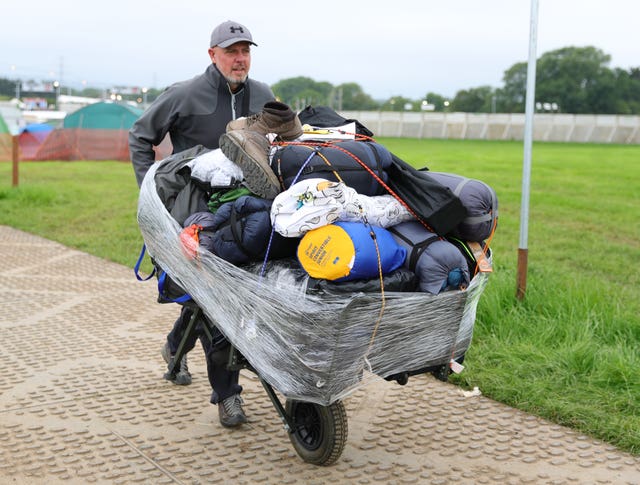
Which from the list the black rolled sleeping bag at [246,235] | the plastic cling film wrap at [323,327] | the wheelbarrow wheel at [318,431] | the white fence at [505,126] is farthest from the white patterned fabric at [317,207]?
the white fence at [505,126]

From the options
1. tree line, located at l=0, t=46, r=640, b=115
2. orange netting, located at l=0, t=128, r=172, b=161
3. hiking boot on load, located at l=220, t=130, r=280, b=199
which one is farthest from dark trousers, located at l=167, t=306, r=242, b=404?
tree line, located at l=0, t=46, r=640, b=115

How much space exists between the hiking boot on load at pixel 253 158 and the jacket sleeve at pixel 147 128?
1054mm

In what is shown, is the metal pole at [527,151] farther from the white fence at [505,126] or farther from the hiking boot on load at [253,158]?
the white fence at [505,126]

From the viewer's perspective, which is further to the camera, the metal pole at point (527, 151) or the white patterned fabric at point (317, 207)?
the metal pole at point (527, 151)

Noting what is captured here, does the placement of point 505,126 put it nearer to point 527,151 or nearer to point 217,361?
point 527,151

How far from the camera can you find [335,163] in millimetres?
3797

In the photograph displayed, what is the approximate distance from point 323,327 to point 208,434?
1.42 meters

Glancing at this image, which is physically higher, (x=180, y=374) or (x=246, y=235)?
(x=246, y=235)

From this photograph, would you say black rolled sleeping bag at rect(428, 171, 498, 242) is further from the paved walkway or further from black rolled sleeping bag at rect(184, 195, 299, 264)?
the paved walkway

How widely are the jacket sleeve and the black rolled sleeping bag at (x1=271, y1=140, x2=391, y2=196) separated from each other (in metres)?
1.26

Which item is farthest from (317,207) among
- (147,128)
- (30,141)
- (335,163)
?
(30,141)

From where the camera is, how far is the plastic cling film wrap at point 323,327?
3.43 m

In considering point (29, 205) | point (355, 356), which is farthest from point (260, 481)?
point (29, 205)

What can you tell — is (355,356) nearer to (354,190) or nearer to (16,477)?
(354,190)
